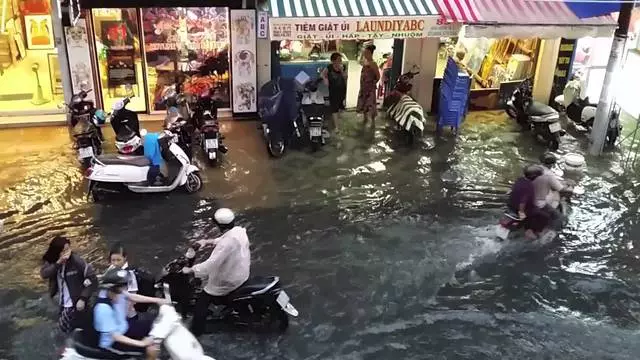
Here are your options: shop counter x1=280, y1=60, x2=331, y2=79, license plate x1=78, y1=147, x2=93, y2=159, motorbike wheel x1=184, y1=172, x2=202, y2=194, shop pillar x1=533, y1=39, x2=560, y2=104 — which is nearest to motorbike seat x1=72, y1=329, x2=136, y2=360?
motorbike wheel x1=184, y1=172, x2=202, y2=194

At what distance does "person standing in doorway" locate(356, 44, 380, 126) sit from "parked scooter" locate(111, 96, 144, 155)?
15.1 ft

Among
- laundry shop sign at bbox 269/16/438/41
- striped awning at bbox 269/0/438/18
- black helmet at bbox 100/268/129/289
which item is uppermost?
striped awning at bbox 269/0/438/18

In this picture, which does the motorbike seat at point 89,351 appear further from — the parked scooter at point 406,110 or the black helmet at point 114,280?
the parked scooter at point 406,110

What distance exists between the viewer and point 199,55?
13.2m

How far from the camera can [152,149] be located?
10.2 metres

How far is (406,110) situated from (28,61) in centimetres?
790

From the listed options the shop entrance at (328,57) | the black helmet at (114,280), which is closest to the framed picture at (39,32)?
the shop entrance at (328,57)

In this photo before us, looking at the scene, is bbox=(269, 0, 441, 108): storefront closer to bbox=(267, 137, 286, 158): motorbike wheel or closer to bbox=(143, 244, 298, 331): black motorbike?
bbox=(267, 137, 286, 158): motorbike wheel

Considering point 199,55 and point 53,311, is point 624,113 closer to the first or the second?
point 199,55

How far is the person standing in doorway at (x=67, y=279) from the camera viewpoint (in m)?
6.70

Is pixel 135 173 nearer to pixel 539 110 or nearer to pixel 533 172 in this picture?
pixel 533 172

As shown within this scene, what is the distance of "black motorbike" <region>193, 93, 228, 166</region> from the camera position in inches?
447

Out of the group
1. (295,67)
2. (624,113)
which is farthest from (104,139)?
(624,113)

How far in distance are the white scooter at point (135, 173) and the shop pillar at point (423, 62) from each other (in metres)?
5.50
